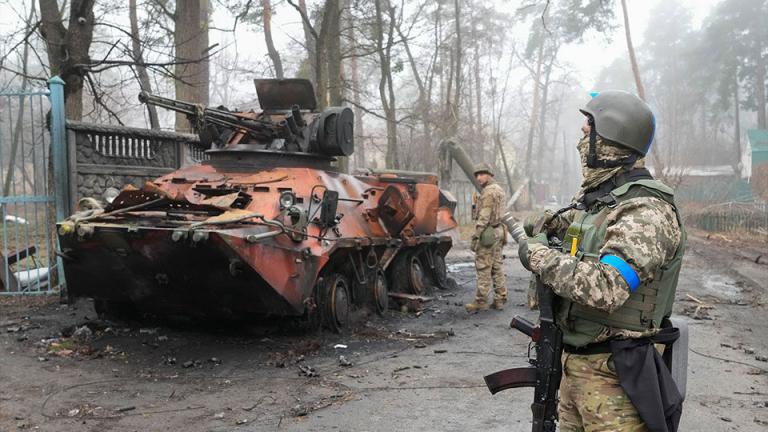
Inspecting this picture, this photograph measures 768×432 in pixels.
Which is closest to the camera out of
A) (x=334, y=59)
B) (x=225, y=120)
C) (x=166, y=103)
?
(x=166, y=103)

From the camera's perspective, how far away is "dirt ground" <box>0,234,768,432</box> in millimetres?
5066

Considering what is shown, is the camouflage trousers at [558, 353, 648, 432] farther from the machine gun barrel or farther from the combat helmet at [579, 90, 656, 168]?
the machine gun barrel

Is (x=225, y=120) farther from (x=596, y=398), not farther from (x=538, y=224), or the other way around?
(x=596, y=398)

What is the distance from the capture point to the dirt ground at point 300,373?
5066 millimetres

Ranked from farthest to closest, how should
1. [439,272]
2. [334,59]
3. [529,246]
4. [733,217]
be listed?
[733,217], [334,59], [439,272], [529,246]

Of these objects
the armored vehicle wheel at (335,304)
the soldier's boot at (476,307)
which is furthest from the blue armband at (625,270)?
the soldier's boot at (476,307)

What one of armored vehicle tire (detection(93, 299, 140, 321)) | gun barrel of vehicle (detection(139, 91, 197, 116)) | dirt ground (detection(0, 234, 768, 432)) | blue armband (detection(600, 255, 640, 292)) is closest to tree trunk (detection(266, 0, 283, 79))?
gun barrel of vehicle (detection(139, 91, 197, 116))

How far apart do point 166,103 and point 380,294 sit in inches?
136

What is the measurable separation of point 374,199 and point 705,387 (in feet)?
15.3

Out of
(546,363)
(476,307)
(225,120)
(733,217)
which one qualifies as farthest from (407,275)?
(733,217)

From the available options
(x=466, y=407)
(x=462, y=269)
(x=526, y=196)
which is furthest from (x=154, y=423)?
(x=526, y=196)

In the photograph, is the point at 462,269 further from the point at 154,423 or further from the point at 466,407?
the point at 154,423

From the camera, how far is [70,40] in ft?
32.3

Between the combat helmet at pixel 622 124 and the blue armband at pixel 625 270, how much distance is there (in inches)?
19.9
